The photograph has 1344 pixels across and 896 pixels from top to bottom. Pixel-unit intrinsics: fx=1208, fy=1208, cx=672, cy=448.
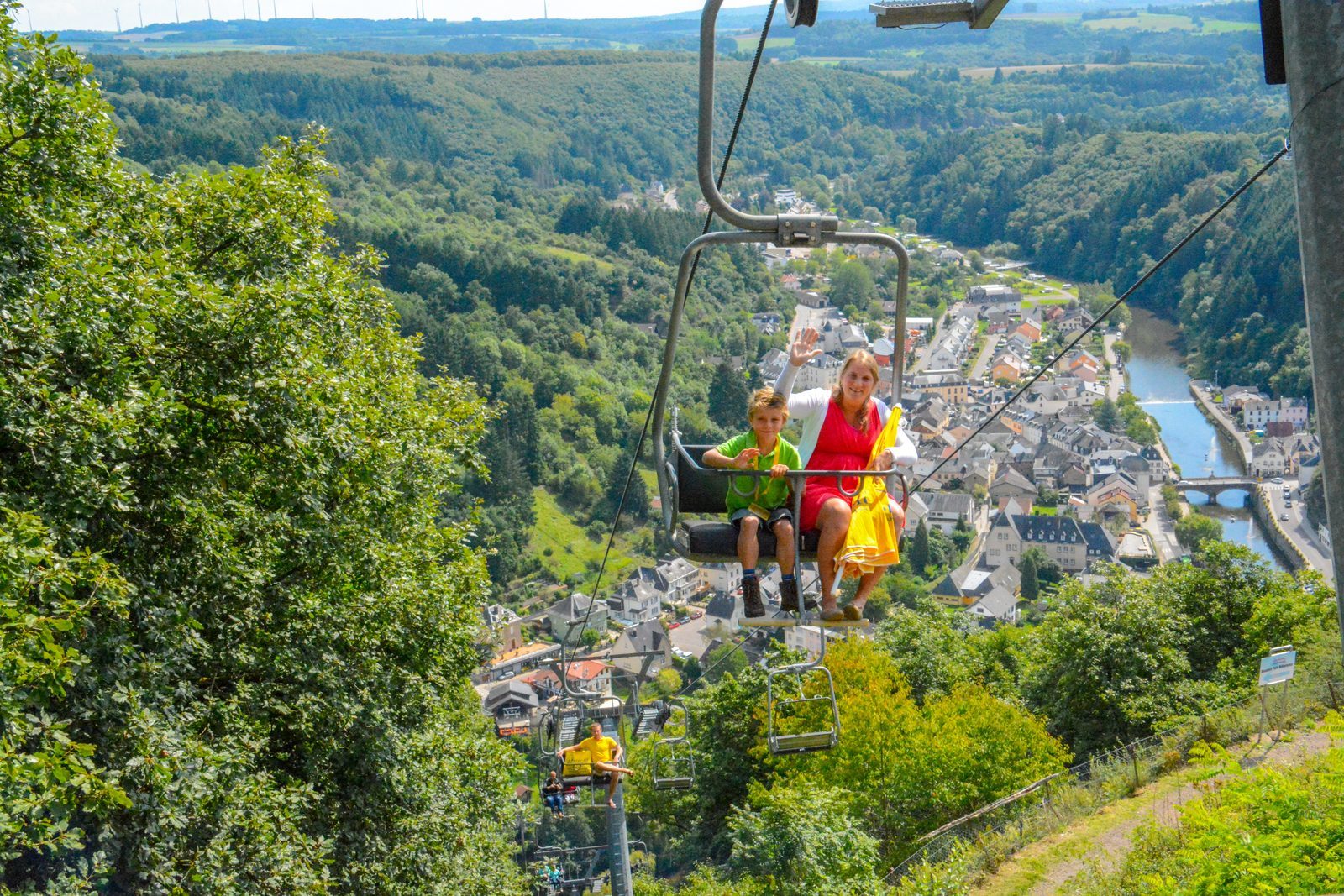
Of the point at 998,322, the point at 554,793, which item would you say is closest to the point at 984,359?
the point at 998,322

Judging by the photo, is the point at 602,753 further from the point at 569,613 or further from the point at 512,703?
the point at 569,613

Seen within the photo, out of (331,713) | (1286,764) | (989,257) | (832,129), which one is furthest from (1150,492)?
(832,129)

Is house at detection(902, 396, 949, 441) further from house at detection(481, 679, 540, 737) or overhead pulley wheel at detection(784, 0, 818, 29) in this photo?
overhead pulley wheel at detection(784, 0, 818, 29)

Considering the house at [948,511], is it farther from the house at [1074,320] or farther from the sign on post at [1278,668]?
the sign on post at [1278,668]

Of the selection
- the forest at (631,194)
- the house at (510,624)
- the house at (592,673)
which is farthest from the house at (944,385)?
the house at (592,673)

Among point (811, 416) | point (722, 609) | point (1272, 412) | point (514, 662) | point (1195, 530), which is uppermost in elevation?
point (811, 416)
